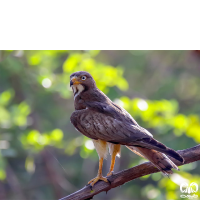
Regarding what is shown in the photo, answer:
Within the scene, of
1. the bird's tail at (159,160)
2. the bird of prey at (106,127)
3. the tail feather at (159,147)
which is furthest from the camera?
the bird of prey at (106,127)

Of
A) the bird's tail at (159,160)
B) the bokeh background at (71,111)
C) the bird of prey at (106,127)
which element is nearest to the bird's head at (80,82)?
the bird of prey at (106,127)

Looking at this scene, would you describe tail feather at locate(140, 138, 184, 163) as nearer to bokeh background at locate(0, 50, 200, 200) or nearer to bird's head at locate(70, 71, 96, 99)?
bird's head at locate(70, 71, 96, 99)

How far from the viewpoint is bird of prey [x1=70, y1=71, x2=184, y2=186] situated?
307 cm

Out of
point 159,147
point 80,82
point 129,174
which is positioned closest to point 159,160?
point 159,147

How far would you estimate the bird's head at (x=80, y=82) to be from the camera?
363cm

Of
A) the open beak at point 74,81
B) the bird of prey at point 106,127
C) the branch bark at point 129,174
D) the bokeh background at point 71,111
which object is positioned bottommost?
the branch bark at point 129,174

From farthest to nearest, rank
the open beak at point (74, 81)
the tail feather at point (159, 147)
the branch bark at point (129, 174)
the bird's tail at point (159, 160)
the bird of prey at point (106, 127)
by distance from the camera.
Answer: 1. the open beak at point (74, 81)
2. the branch bark at point (129, 174)
3. the bird of prey at point (106, 127)
4. the bird's tail at point (159, 160)
5. the tail feather at point (159, 147)

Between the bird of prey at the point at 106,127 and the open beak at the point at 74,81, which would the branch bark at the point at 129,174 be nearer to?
the bird of prey at the point at 106,127

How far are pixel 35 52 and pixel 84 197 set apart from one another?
4.18 meters

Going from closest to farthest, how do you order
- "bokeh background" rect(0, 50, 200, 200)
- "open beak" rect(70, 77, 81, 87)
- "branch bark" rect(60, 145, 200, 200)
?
"branch bark" rect(60, 145, 200, 200), "open beak" rect(70, 77, 81, 87), "bokeh background" rect(0, 50, 200, 200)

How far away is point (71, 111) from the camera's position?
8.52 m

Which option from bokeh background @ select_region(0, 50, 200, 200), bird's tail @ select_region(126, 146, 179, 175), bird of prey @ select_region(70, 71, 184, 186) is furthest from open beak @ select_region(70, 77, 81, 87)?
bokeh background @ select_region(0, 50, 200, 200)
